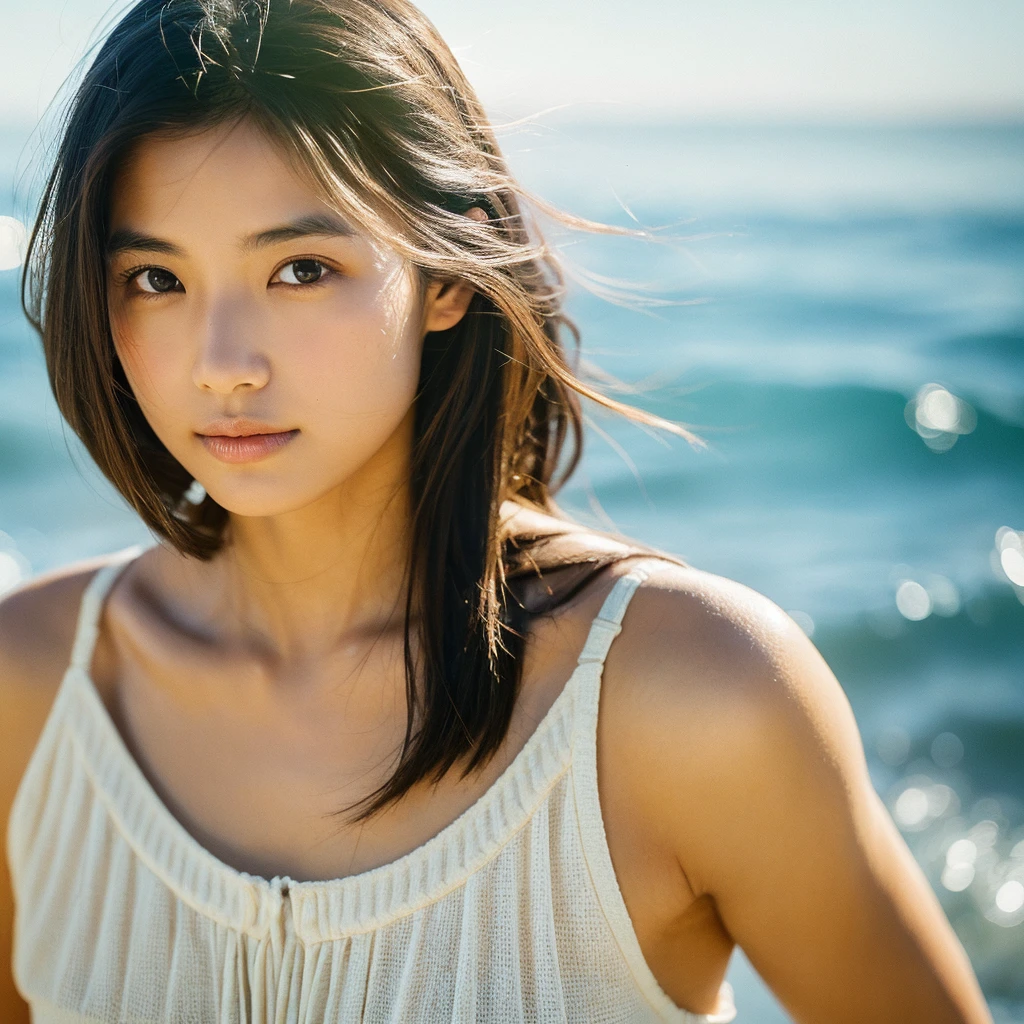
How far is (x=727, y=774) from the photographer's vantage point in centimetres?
158

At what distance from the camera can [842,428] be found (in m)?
7.46

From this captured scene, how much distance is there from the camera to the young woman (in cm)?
158

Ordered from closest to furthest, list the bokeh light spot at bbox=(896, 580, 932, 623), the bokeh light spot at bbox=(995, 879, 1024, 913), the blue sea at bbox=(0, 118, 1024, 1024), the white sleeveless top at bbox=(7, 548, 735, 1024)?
the white sleeveless top at bbox=(7, 548, 735, 1024)
the bokeh light spot at bbox=(995, 879, 1024, 913)
the blue sea at bbox=(0, 118, 1024, 1024)
the bokeh light spot at bbox=(896, 580, 932, 623)

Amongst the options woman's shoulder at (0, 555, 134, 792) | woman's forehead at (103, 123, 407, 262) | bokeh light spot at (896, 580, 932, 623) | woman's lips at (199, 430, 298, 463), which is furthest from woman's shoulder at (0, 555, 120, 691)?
bokeh light spot at (896, 580, 932, 623)

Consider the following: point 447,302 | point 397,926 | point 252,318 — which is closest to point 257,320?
point 252,318

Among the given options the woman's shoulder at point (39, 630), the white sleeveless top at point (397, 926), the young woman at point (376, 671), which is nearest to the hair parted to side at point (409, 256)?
the young woman at point (376, 671)

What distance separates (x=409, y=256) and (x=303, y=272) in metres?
0.15

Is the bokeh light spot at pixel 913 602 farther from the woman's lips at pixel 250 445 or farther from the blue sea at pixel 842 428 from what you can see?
the woman's lips at pixel 250 445


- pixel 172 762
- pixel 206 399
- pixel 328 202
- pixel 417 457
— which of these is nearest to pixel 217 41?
pixel 328 202

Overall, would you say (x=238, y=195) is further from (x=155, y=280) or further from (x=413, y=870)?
(x=413, y=870)

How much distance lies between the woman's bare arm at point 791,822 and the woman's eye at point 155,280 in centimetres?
82

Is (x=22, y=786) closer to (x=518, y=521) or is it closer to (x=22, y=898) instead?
(x=22, y=898)

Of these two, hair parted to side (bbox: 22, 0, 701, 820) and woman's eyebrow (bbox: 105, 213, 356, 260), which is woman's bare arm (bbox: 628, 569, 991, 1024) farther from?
woman's eyebrow (bbox: 105, 213, 356, 260)

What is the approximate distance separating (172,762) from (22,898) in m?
0.33
